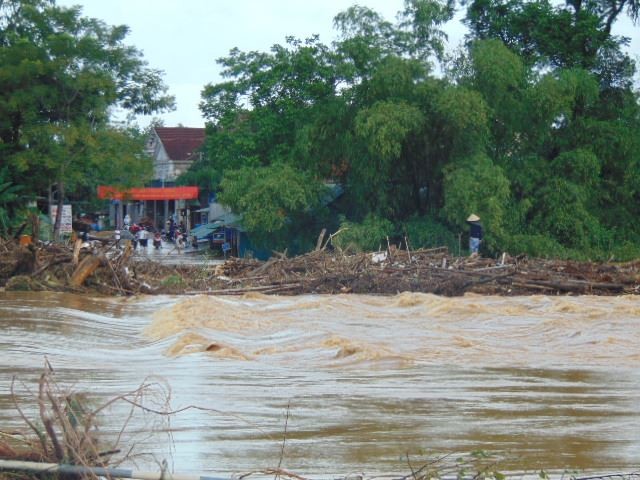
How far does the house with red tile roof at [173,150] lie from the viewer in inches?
4067

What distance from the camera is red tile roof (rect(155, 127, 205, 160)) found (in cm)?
10394

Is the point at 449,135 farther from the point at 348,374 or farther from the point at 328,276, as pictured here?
the point at 348,374

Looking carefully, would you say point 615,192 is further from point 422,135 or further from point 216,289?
point 216,289

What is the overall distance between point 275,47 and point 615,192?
16.2 m

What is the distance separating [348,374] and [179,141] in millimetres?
93258

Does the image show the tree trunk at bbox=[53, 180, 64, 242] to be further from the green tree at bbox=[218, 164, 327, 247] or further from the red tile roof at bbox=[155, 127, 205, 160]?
the red tile roof at bbox=[155, 127, 205, 160]

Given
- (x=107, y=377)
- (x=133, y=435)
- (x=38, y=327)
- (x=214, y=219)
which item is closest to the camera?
(x=133, y=435)

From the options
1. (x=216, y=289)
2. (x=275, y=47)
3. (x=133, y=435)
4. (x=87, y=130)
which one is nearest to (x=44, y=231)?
(x=87, y=130)

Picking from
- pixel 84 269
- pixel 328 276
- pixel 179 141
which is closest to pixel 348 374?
pixel 84 269

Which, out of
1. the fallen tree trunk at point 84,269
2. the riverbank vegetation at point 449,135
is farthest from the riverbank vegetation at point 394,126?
the fallen tree trunk at point 84,269

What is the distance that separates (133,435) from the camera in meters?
9.02

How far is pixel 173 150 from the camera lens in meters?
104

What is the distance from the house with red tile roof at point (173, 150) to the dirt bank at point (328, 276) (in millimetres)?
72438

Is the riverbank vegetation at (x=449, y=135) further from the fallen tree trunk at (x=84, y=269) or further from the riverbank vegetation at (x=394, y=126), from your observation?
the fallen tree trunk at (x=84, y=269)
